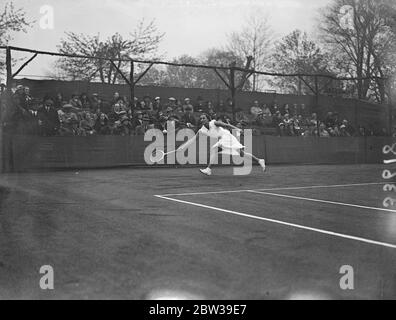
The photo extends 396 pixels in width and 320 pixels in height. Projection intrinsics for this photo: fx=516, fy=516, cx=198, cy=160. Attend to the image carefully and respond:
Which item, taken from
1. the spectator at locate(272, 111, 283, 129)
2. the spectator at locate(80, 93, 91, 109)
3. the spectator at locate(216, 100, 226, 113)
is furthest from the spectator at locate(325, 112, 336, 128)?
the spectator at locate(80, 93, 91, 109)

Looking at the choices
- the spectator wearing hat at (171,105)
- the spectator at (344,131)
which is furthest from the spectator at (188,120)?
the spectator at (344,131)

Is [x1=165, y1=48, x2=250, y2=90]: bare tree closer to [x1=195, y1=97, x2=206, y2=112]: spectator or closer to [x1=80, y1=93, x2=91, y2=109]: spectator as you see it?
[x1=195, y1=97, x2=206, y2=112]: spectator

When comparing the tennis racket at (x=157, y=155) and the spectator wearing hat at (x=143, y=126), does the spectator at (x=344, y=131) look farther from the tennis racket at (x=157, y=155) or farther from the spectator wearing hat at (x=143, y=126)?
the spectator wearing hat at (x=143, y=126)

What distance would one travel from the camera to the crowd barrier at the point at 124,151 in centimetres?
1546

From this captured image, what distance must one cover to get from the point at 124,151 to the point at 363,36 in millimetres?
8560

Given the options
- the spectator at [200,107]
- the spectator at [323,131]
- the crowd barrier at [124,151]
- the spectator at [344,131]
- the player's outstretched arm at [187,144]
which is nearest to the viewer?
the crowd barrier at [124,151]

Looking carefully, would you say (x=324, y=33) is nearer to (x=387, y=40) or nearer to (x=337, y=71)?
(x=387, y=40)

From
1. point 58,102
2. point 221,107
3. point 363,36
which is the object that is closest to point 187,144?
point 221,107

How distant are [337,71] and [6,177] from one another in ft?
43.5

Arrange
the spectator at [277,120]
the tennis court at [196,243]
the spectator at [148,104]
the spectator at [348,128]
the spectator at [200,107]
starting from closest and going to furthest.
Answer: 1. the tennis court at [196,243]
2. the spectator at [148,104]
3. the spectator at [200,107]
4. the spectator at [277,120]
5. the spectator at [348,128]

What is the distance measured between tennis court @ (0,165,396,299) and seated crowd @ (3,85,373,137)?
5863mm

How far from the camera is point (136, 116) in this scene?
17.8 metres

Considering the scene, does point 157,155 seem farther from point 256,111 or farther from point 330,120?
point 330,120
